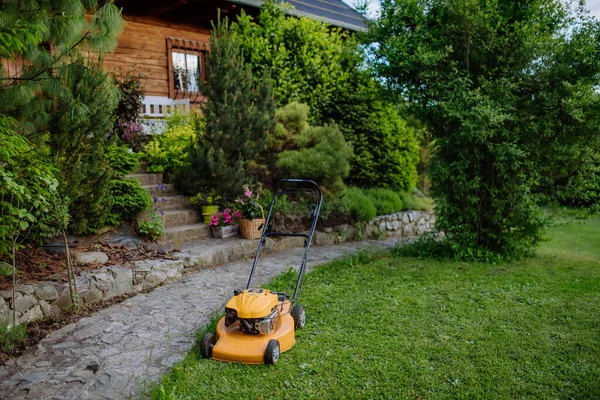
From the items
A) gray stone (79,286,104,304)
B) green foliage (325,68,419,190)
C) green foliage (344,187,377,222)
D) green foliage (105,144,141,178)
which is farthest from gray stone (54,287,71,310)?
green foliage (325,68,419,190)

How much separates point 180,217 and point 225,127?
1.53 metres

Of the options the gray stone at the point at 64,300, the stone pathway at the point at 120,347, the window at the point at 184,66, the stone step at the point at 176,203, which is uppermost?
the window at the point at 184,66

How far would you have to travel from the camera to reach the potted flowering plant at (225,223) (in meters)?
7.00

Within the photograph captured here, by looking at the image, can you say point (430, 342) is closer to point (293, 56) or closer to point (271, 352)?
point (271, 352)

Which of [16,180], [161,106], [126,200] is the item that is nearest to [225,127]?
[126,200]

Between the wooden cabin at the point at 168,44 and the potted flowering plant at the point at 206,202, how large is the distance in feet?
8.63

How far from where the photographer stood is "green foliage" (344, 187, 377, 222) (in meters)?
8.41

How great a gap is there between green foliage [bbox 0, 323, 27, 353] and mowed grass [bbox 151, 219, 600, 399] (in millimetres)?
1384

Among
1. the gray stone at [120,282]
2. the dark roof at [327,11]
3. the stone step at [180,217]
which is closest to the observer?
the gray stone at [120,282]

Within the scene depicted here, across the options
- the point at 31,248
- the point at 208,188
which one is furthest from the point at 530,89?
the point at 31,248

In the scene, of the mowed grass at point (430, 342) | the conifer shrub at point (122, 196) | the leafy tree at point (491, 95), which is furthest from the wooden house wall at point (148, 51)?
the mowed grass at point (430, 342)

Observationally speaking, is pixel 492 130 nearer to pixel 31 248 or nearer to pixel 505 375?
pixel 505 375

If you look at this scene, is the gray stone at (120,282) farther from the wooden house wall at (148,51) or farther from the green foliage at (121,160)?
the wooden house wall at (148,51)

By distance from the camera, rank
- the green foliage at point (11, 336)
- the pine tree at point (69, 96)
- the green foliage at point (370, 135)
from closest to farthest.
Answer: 1. the green foliage at point (11, 336)
2. the pine tree at point (69, 96)
3. the green foliage at point (370, 135)
